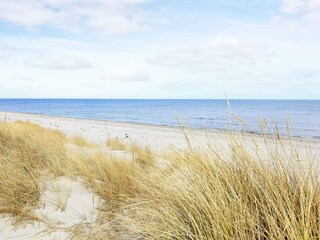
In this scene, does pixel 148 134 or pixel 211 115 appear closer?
pixel 148 134

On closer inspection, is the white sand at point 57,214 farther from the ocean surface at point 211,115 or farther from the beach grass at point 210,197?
the ocean surface at point 211,115

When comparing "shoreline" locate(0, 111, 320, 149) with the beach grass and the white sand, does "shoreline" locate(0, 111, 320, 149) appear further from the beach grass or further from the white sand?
the white sand

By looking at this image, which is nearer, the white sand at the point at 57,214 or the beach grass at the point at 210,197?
the beach grass at the point at 210,197

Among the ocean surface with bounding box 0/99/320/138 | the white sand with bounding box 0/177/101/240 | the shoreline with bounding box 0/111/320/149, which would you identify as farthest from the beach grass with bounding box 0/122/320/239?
the shoreline with bounding box 0/111/320/149

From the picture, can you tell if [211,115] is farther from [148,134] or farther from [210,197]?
[210,197]

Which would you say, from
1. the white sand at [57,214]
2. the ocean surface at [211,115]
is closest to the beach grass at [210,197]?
the white sand at [57,214]

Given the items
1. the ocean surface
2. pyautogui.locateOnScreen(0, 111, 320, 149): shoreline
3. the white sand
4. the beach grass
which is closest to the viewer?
the beach grass

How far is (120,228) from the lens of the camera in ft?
9.43

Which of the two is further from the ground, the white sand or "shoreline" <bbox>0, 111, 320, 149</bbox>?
the white sand

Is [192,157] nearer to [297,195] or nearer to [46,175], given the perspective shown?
[297,195]

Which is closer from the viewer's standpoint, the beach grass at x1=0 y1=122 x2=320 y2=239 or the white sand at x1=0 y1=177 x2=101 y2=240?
the beach grass at x1=0 y1=122 x2=320 y2=239

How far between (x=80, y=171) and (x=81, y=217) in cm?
135

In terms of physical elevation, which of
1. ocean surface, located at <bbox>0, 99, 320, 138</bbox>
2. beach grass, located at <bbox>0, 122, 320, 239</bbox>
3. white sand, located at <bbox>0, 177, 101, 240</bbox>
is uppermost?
beach grass, located at <bbox>0, 122, 320, 239</bbox>

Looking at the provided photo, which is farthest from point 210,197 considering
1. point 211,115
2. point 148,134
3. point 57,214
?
point 211,115
